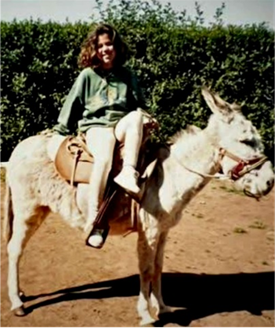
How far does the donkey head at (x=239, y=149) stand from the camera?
3.82m

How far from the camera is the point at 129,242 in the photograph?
20.4 feet

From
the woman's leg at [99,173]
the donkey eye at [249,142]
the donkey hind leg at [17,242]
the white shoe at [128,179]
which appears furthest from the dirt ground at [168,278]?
the donkey eye at [249,142]

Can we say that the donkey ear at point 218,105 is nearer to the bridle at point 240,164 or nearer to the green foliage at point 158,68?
the bridle at point 240,164

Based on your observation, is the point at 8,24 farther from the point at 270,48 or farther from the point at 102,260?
the point at 102,260

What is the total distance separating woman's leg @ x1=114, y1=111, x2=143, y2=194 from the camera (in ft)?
12.2

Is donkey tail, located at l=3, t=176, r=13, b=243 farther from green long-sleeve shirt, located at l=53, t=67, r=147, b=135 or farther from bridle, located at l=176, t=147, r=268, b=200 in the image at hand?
bridle, located at l=176, t=147, r=268, b=200

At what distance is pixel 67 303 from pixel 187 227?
2.86m

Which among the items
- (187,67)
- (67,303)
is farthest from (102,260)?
(187,67)

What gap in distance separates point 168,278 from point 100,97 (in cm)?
223

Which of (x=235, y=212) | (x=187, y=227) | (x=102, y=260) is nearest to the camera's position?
(x=102, y=260)

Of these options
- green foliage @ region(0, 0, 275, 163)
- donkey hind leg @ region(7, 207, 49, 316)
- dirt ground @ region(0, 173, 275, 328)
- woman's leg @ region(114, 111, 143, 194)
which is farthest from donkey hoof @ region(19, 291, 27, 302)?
green foliage @ region(0, 0, 275, 163)

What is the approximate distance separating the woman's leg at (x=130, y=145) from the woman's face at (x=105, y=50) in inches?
21.4

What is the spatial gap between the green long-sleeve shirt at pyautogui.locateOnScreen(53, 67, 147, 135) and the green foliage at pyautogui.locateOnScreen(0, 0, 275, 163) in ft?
20.2

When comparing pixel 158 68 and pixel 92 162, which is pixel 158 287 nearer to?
pixel 92 162
